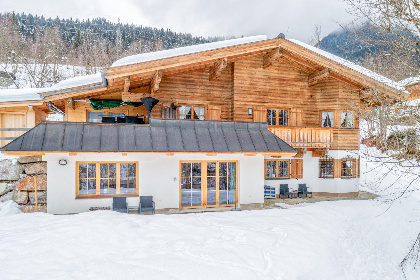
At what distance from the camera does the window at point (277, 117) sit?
11.5 metres

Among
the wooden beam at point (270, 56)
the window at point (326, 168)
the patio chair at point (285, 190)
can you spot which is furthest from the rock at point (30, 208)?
the window at point (326, 168)

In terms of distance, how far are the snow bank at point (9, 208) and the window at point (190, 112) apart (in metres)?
6.42

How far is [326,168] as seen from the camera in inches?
465

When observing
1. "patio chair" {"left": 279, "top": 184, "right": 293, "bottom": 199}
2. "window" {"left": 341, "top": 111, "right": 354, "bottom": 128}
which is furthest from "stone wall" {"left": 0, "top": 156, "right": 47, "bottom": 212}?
"window" {"left": 341, "top": 111, "right": 354, "bottom": 128}

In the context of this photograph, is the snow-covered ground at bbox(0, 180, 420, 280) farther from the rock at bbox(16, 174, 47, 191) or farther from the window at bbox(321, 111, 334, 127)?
the window at bbox(321, 111, 334, 127)

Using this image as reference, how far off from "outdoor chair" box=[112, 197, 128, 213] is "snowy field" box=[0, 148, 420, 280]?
0.75 metres

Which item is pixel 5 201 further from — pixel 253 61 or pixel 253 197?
pixel 253 61

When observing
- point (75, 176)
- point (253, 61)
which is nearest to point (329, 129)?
point (253, 61)

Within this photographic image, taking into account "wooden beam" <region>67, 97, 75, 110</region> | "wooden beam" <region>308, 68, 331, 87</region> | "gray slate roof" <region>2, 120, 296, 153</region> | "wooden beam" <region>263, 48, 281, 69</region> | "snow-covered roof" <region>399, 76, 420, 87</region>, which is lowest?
"gray slate roof" <region>2, 120, 296, 153</region>

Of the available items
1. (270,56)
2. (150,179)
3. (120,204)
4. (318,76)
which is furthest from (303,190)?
(120,204)

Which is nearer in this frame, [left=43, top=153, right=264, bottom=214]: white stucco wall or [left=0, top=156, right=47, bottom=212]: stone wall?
[left=43, top=153, right=264, bottom=214]: white stucco wall

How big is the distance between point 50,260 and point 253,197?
6.50 m

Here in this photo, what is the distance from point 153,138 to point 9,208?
4.81m

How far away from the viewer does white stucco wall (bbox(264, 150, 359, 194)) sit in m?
11.5
